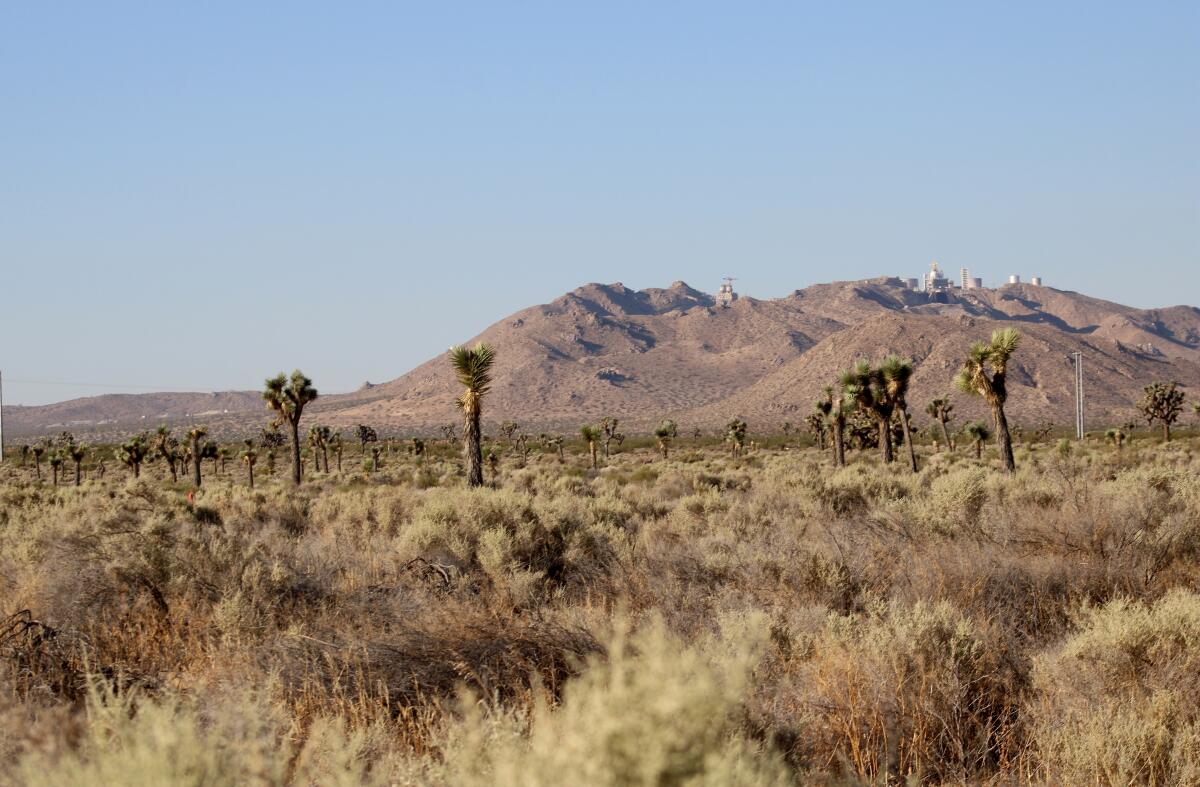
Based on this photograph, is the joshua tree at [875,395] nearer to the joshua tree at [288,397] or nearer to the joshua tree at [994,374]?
the joshua tree at [994,374]

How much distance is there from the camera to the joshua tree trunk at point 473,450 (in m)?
28.6

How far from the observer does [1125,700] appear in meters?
6.05

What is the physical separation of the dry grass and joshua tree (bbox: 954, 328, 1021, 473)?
17.4 meters

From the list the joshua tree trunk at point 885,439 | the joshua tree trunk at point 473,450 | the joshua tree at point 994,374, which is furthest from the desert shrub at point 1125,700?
the joshua tree trunk at point 885,439

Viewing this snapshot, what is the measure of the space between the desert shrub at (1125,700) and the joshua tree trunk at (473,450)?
22.5 m

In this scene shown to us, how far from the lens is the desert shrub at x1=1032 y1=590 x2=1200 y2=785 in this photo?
17.1 feet

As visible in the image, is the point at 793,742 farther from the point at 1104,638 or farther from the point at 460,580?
the point at 460,580

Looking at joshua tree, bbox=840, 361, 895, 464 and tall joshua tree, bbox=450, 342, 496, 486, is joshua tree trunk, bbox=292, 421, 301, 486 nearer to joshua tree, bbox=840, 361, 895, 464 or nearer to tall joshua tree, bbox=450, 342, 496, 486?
tall joshua tree, bbox=450, 342, 496, 486

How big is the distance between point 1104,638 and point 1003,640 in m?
0.90

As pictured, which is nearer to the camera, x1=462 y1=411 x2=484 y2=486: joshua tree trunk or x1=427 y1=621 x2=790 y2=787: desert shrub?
x1=427 y1=621 x2=790 y2=787: desert shrub

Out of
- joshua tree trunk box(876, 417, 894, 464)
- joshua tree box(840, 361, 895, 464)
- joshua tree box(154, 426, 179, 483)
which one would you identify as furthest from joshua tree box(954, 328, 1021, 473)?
joshua tree box(154, 426, 179, 483)

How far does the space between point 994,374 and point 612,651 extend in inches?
1200

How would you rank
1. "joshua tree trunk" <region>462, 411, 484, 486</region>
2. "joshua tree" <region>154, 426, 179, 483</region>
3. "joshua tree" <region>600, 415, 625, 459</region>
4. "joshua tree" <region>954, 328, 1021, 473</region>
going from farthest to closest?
"joshua tree" <region>600, 415, 625, 459</region>, "joshua tree" <region>154, 426, 179, 483</region>, "joshua tree" <region>954, 328, 1021, 473</region>, "joshua tree trunk" <region>462, 411, 484, 486</region>

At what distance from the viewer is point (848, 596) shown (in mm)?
9492
